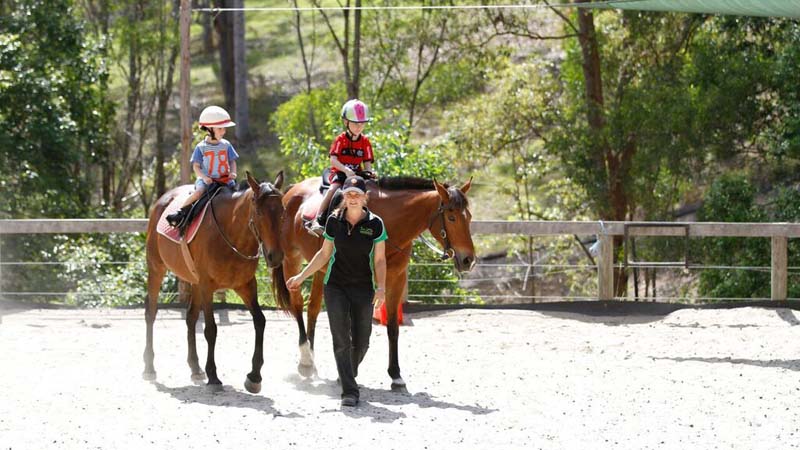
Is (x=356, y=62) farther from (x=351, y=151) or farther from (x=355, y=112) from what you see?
(x=355, y=112)

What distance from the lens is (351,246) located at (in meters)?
8.12

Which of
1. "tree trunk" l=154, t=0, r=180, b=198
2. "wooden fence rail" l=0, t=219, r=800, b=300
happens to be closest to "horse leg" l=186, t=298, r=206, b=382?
"wooden fence rail" l=0, t=219, r=800, b=300

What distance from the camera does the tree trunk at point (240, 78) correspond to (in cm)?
3145

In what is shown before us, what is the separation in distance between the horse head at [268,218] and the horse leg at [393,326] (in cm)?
109

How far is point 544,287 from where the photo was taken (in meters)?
24.7

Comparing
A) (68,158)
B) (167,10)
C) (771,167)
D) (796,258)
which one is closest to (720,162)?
(771,167)

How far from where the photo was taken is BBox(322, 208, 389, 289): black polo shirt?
8.12 metres

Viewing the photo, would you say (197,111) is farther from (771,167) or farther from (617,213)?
(771,167)

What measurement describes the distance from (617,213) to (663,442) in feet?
47.9

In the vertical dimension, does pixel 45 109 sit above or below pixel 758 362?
above

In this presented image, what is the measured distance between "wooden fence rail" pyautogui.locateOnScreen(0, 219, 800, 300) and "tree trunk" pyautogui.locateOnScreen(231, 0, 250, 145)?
17.4 m

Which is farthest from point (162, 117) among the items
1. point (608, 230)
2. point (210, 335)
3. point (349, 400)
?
point (349, 400)

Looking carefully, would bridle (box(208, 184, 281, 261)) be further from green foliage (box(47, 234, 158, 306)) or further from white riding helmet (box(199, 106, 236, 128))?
green foliage (box(47, 234, 158, 306))

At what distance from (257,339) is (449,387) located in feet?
5.31
